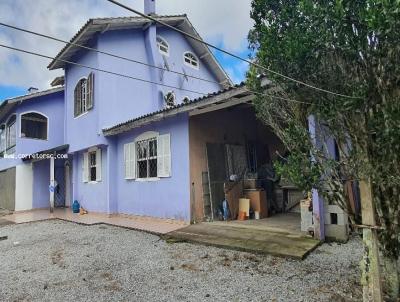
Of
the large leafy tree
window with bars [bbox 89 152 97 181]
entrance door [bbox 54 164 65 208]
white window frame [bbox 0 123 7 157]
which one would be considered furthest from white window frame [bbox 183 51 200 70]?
the large leafy tree

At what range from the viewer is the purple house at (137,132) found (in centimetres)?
891

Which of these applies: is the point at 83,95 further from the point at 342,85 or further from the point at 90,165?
the point at 342,85

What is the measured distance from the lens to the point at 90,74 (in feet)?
41.0

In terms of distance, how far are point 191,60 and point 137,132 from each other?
22.4 feet

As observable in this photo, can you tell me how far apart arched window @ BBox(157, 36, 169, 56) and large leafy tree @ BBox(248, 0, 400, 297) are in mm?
10716

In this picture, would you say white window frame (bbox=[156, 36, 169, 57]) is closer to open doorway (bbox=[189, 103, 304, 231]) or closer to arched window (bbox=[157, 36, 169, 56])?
arched window (bbox=[157, 36, 169, 56])

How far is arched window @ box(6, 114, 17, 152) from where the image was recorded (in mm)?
15931

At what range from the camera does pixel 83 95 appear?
13.3 meters

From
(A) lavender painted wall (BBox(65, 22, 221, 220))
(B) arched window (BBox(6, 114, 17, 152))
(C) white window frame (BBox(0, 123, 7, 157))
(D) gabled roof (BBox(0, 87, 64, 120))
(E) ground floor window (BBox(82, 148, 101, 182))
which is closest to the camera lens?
(A) lavender painted wall (BBox(65, 22, 221, 220))

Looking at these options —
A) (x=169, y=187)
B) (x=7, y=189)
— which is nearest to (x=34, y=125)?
(x=7, y=189)

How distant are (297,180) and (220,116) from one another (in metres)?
6.11

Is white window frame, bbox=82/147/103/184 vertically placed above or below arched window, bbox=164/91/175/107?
below

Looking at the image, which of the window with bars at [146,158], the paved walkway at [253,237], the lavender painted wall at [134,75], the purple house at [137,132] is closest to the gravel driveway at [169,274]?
the paved walkway at [253,237]

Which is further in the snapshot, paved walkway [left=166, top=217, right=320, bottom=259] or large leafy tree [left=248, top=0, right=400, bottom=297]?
paved walkway [left=166, top=217, right=320, bottom=259]
